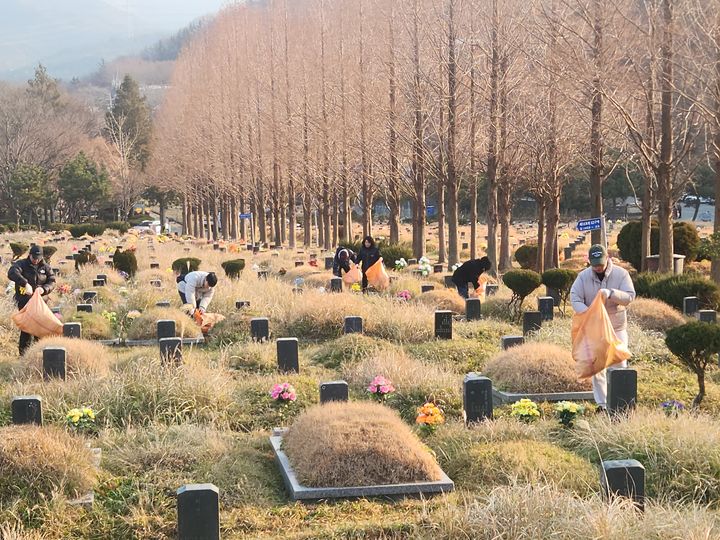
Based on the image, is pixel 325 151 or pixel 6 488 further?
pixel 325 151

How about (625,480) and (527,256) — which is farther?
(527,256)

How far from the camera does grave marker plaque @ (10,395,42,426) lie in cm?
861

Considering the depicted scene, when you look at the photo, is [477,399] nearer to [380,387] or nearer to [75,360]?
[380,387]

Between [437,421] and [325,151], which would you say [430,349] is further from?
[325,151]

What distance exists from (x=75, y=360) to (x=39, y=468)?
14.1ft

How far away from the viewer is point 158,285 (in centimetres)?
2205

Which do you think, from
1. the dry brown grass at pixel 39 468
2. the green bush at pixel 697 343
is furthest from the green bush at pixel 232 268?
the dry brown grass at pixel 39 468

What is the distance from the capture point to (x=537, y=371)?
36.6 feet

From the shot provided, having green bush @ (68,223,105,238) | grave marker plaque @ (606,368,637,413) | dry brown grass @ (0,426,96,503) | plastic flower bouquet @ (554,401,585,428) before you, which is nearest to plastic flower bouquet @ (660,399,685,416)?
grave marker plaque @ (606,368,637,413)

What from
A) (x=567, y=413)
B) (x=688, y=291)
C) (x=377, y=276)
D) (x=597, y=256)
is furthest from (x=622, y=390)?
(x=377, y=276)

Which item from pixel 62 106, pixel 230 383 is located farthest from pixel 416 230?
pixel 62 106

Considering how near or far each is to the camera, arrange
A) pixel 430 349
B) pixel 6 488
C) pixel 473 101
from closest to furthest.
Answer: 1. pixel 6 488
2. pixel 430 349
3. pixel 473 101

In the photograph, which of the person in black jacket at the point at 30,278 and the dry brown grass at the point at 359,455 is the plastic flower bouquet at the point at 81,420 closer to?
the dry brown grass at the point at 359,455

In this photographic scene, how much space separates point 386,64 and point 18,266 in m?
19.5
